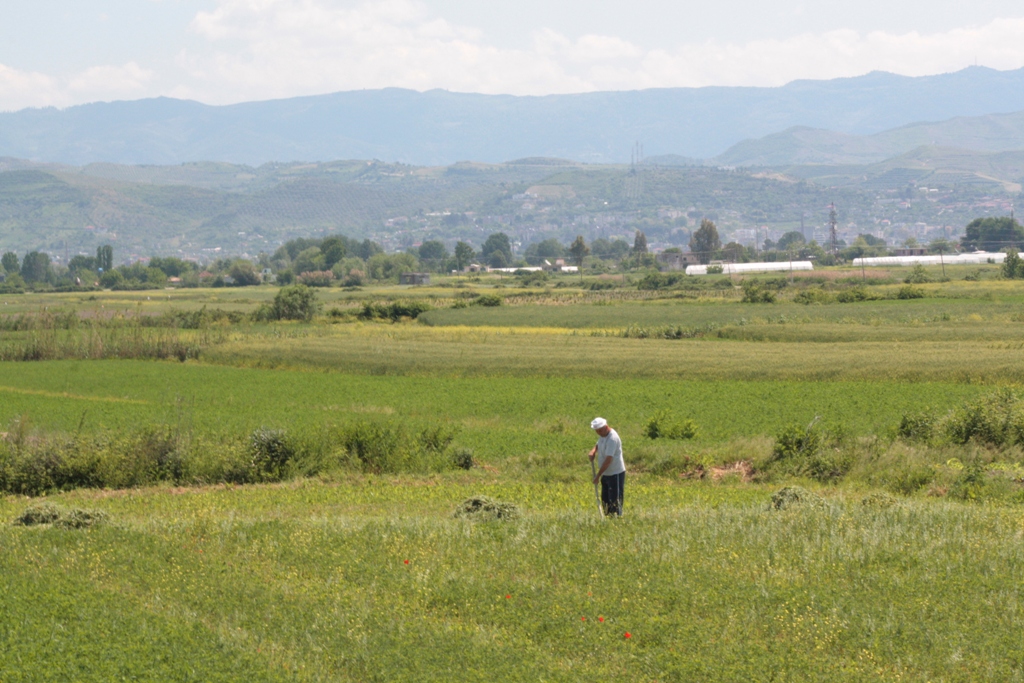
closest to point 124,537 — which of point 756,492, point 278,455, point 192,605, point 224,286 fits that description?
point 192,605

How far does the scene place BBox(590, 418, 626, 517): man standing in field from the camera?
1891 centimetres

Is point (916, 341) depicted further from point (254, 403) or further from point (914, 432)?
point (254, 403)

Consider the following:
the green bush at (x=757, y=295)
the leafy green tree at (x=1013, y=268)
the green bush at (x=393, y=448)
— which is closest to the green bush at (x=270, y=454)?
the green bush at (x=393, y=448)

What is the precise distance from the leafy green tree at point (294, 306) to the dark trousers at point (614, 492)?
81097mm

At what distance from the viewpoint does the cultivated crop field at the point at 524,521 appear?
41.9 feet

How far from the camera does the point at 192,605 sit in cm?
1440

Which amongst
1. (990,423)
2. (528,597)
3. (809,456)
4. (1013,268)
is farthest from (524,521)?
(1013,268)

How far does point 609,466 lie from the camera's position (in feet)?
63.0

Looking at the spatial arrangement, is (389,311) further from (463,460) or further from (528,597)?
(528,597)

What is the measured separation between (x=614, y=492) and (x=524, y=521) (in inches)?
76.0

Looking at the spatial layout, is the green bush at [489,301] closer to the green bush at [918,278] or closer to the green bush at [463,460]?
the green bush at [918,278]

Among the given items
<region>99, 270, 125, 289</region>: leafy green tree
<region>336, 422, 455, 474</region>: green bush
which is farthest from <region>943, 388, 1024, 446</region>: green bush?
<region>99, 270, 125, 289</region>: leafy green tree

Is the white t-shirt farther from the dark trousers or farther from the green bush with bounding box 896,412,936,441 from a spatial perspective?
the green bush with bounding box 896,412,936,441

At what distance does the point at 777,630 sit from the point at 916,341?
52.1 m
